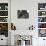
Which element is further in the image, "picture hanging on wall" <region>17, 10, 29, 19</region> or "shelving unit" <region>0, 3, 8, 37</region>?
"shelving unit" <region>0, 3, 8, 37</region>

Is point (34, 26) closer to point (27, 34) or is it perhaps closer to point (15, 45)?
point (27, 34)

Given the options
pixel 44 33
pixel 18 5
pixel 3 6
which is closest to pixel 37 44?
pixel 44 33

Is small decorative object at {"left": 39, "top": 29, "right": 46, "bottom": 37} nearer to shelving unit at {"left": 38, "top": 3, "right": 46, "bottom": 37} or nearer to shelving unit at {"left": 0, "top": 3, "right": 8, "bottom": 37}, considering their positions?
shelving unit at {"left": 38, "top": 3, "right": 46, "bottom": 37}

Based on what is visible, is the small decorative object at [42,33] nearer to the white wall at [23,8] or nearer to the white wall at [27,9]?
the white wall at [27,9]

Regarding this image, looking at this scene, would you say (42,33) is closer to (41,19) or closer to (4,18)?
(41,19)

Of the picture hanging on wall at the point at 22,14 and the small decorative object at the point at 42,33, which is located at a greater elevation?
the picture hanging on wall at the point at 22,14

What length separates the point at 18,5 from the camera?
6164mm

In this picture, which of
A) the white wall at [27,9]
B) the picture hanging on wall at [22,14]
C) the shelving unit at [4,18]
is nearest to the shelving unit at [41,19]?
the white wall at [27,9]

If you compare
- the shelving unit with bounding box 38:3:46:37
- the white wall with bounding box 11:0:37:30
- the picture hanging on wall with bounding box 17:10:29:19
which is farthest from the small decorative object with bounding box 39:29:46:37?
the picture hanging on wall with bounding box 17:10:29:19

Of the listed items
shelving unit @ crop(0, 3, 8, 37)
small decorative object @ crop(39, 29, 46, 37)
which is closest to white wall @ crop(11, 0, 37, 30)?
shelving unit @ crop(0, 3, 8, 37)

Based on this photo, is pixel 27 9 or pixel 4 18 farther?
pixel 4 18

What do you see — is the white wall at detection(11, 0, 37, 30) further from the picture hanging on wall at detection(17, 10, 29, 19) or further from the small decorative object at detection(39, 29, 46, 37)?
the small decorative object at detection(39, 29, 46, 37)

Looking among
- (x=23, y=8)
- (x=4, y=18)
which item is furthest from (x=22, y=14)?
(x=4, y=18)

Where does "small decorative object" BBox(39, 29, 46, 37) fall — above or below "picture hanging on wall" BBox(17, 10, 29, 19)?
below
